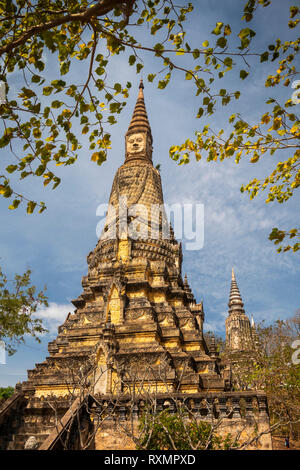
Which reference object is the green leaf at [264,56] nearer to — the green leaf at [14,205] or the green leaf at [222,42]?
the green leaf at [222,42]

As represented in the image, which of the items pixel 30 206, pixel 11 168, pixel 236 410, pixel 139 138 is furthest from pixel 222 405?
pixel 139 138

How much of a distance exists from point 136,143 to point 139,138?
1.66ft

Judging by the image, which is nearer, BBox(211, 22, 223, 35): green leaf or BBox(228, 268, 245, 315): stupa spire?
BBox(211, 22, 223, 35): green leaf

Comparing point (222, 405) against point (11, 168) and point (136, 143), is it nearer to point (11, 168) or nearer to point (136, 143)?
point (11, 168)

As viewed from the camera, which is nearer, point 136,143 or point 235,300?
point 136,143

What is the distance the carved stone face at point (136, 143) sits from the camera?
3381 cm

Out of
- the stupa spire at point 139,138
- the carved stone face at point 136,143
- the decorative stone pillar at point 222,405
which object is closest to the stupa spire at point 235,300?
the stupa spire at point 139,138

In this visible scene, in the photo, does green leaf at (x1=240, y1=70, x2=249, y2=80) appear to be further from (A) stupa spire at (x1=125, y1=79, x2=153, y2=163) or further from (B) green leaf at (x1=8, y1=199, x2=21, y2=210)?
(A) stupa spire at (x1=125, y1=79, x2=153, y2=163)

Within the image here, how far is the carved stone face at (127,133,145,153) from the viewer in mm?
33812

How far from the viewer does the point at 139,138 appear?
34125mm

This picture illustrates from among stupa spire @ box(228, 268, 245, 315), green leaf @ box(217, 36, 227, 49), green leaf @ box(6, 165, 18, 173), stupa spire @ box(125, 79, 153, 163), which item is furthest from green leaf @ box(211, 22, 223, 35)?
stupa spire @ box(228, 268, 245, 315)

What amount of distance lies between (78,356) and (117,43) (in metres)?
15.8

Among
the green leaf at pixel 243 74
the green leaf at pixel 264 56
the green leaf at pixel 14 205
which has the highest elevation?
the green leaf at pixel 264 56

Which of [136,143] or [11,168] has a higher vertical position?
[136,143]
